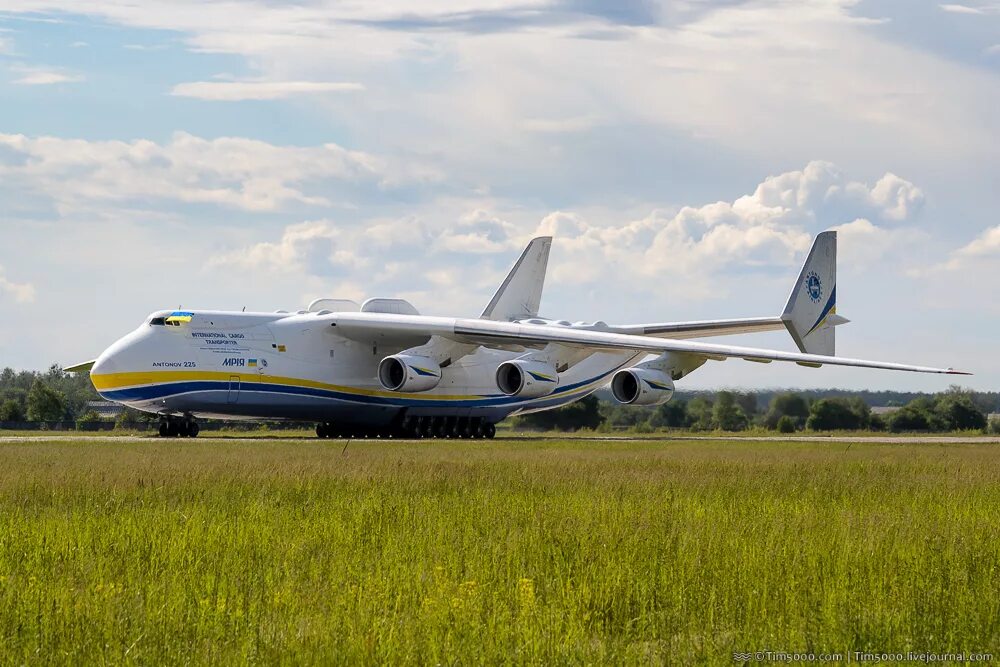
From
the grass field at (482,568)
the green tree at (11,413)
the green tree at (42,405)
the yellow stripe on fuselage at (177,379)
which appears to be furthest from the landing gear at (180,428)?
the green tree at (11,413)

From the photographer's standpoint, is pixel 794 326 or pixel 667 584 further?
pixel 794 326

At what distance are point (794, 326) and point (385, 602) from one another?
89.5 ft

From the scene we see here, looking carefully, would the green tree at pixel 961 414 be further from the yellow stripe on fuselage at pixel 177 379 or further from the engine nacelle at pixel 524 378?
the yellow stripe on fuselage at pixel 177 379

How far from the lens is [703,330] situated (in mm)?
33469

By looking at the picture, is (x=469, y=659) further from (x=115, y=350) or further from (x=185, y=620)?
(x=115, y=350)

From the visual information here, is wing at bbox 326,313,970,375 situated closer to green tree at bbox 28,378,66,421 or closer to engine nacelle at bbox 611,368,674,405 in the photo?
engine nacelle at bbox 611,368,674,405

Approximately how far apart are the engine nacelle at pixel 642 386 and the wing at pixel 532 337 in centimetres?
95

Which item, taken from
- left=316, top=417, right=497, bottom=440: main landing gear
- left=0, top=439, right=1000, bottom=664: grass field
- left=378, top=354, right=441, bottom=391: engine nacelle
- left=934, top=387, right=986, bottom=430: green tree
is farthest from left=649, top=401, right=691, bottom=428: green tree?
left=0, top=439, right=1000, bottom=664: grass field

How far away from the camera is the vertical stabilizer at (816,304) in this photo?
3259cm

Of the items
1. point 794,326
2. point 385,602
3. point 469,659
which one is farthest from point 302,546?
point 794,326

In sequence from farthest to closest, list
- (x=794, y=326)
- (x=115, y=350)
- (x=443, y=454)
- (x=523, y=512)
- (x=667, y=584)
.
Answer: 1. (x=794, y=326)
2. (x=115, y=350)
3. (x=443, y=454)
4. (x=523, y=512)
5. (x=667, y=584)

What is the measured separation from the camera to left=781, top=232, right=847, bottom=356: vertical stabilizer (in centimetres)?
3259

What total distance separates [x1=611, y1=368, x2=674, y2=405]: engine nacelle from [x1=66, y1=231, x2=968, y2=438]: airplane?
0.11 ft

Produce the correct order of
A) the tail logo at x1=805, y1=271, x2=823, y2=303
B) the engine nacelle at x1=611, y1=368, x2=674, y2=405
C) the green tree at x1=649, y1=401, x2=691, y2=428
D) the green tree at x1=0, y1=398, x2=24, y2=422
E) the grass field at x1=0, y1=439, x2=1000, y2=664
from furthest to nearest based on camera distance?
1. the green tree at x1=0, y1=398, x2=24, y2=422
2. the green tree at x1=649, y1=401, x2=691, y2=428
3. the tail logo at x1=805, y1=271, x2=823, y2=303
4. the engine nacelle at x1=611, y1=368, x2=674, y2=405
5. the grass field at x1=0, y1=439, x2=1000, y2=664
